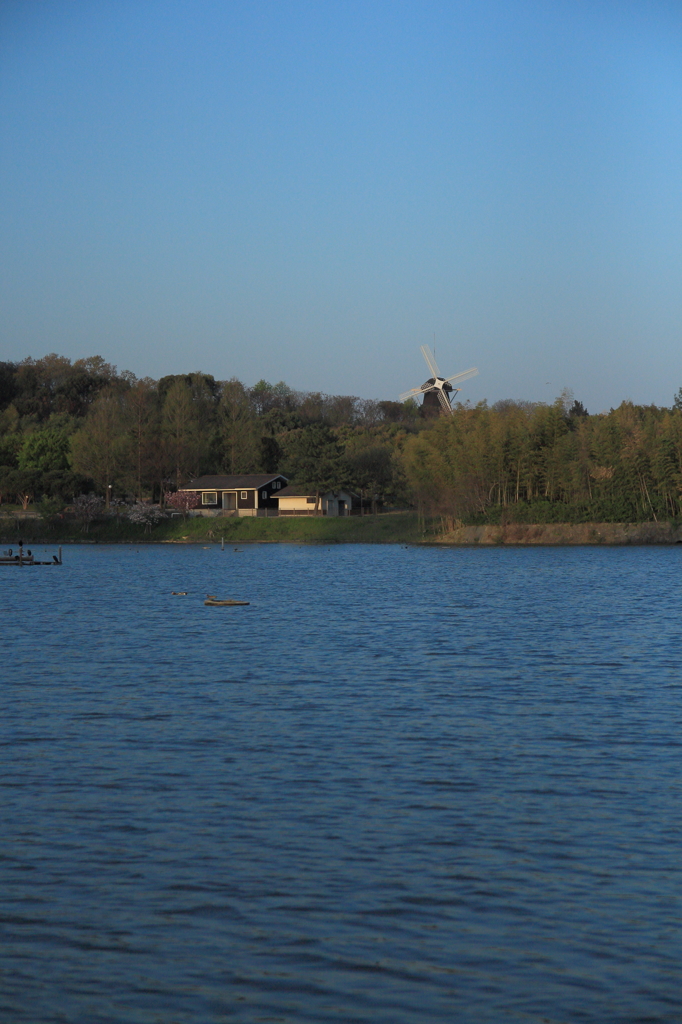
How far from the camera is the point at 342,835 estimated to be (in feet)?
39.1

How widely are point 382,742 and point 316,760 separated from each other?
1497 mm

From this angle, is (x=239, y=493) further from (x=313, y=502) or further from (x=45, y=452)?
(x=45, y=452)

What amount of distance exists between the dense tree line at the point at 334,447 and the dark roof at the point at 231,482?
3.33 metres

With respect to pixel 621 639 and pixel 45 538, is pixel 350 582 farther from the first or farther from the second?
pixel 45 538

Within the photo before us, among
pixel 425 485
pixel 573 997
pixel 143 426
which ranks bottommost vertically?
pixel 573 997

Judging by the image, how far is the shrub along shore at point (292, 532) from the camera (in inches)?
3671

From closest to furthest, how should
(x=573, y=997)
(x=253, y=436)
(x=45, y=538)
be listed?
(x=573, y=997) < (x=45, y=538) < (x=253, y=436)

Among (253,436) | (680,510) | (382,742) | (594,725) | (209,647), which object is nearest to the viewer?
(382,742)

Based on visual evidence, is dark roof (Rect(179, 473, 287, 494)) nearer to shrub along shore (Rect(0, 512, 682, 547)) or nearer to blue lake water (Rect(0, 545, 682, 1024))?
shrub along shore (Rect(0, 512, 682, 547))

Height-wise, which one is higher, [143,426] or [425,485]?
[143,426]

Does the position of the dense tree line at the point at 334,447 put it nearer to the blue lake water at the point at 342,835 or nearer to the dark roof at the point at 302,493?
the dark roof at the point at 302,493

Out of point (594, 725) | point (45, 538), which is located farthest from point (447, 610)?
point (45, 538)

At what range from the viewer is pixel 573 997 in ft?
26.6

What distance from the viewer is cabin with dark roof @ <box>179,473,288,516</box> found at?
12488cm
